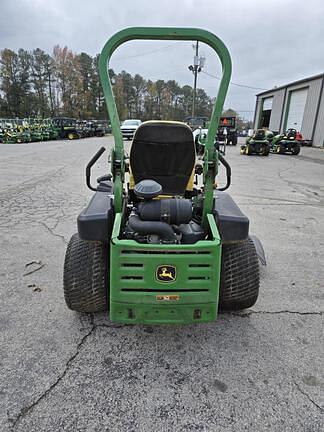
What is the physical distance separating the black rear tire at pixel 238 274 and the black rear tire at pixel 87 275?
0.86m

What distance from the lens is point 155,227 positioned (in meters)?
1.83

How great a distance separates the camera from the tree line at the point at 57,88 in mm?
44625

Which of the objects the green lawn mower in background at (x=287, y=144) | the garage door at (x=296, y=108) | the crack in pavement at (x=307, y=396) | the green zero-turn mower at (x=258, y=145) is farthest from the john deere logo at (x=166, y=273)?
the garage door at (x=296, y=108)

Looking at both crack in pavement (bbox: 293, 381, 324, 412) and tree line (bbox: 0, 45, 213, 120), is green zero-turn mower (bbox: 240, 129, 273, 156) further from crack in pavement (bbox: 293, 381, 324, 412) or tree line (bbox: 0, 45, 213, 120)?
tree line (bbox: 0, 45, 213, 120)

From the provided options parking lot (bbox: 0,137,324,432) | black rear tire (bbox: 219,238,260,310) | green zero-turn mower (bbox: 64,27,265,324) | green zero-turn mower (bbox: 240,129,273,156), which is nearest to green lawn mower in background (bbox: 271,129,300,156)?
green zero-turn mower (bbox: 240,129,273,156)

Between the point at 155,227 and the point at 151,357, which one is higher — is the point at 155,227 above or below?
above

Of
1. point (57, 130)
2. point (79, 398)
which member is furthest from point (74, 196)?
point (57, 130)

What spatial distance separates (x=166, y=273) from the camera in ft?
5.40

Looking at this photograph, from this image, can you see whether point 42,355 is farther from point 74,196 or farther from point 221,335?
point 74,196

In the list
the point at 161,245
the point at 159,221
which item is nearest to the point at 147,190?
the point at 159,221

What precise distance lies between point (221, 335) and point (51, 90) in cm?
5557

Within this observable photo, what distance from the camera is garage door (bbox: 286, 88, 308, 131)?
80.8 feet

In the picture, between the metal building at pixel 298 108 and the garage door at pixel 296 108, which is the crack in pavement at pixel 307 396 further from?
the garage door at pixel 296 108

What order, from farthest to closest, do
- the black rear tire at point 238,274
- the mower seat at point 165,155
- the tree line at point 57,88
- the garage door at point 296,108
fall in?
the tree line at point 57,88 → the garage door at point 296,108 → the mower seat at point 165,155 → the black rear tire at point 238,274
